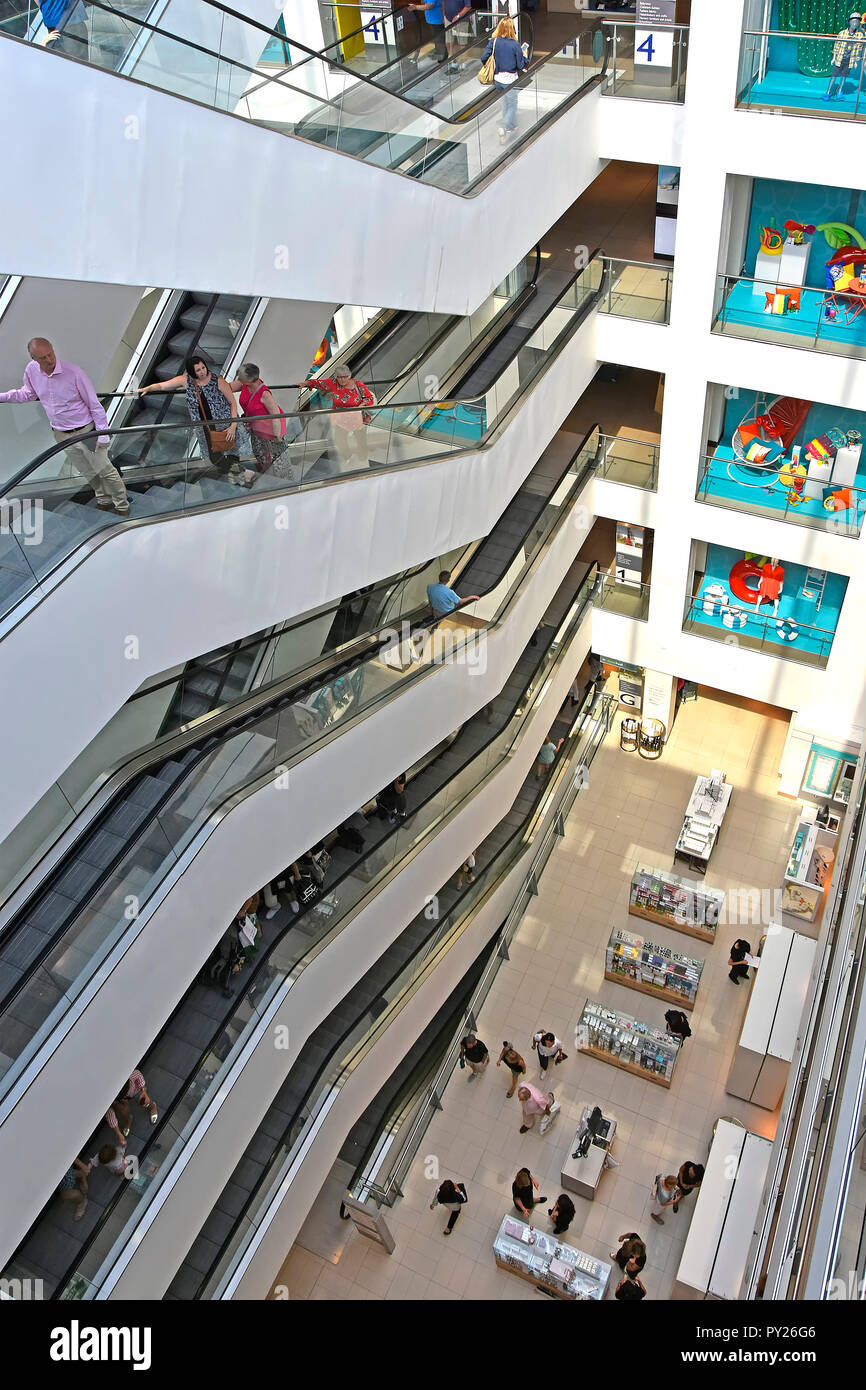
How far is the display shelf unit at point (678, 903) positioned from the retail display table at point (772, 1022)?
3.40ft

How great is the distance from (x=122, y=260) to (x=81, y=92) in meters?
0.86

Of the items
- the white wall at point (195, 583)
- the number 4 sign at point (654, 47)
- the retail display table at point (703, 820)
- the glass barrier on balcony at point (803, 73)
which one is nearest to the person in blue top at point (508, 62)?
the number 4 sign at point (654, 47)

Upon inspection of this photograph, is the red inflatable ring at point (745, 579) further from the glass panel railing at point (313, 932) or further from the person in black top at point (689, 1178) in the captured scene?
the person in black top at point (689, 1178)

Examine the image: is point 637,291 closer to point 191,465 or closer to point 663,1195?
point 191,465

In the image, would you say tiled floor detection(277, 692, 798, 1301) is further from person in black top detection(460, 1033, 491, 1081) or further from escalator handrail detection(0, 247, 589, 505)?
escalator handrail detection(0, 247, 589, 505)

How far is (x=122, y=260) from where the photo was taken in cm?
611

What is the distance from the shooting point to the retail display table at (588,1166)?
436 inches

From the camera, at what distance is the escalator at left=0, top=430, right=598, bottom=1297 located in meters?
7.97

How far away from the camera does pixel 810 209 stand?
10672 mm

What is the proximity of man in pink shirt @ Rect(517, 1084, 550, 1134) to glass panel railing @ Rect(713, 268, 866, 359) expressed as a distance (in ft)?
27.2

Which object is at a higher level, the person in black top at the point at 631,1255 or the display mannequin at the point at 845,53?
the display mannequin at the point at 845,53

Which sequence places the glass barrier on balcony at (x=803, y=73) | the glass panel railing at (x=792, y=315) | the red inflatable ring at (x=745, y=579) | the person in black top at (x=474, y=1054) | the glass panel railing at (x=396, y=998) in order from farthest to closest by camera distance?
the red inflatable ring at (x=745, y=579), the person in black top at (x=474, y=1054), the glass panel railing at (x=792, y=315), the glass panel railing at (x=396, y=998), the glass barrier on balcony at (x=803, y=73)
